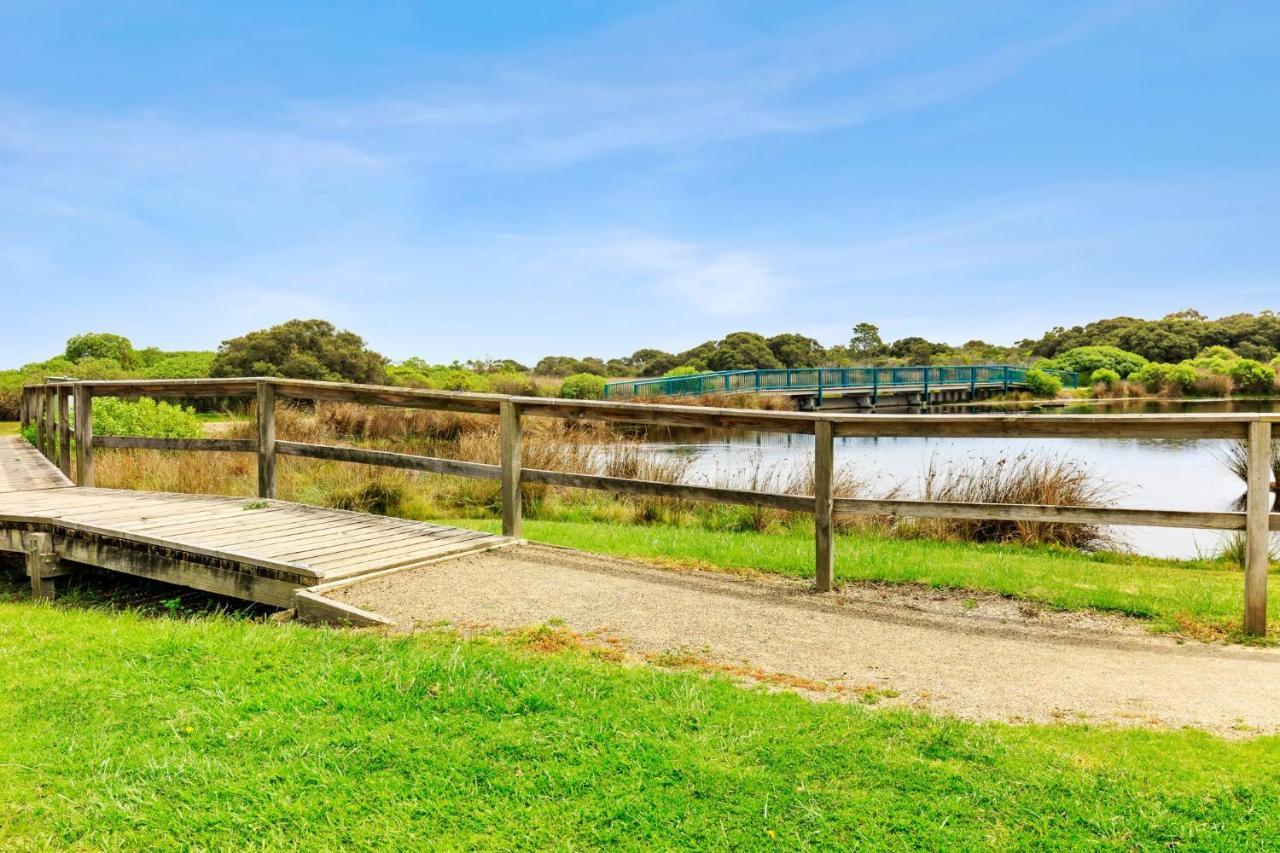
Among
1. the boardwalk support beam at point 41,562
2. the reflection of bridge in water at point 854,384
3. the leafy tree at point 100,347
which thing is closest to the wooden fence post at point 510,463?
the boardwalk support beam at point 41,562

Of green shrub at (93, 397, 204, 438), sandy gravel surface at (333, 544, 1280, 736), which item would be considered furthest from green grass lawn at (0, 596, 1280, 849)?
green shrub at (93, 397, 204, 438)

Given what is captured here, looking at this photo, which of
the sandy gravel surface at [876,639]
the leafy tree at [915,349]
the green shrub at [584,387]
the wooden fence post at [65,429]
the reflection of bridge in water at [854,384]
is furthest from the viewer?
the leafy tree at [915,349]

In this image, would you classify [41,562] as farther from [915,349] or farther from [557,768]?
[915,349]

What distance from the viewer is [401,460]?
667 centimetres

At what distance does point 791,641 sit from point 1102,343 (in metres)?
63.5

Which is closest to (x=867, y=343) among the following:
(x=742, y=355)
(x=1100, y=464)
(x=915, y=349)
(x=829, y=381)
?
(x=915, y=349)

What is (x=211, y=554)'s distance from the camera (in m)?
5.53

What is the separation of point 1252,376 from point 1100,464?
96.0ft

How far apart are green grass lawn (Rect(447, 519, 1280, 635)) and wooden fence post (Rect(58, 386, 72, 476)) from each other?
19.8ft

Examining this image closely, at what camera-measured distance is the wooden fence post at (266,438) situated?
7.67 metres

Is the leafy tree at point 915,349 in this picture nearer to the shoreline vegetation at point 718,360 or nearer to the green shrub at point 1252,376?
the shoreline vegetation at point 718,360

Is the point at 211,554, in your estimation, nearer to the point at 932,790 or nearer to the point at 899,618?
the point at 899,618

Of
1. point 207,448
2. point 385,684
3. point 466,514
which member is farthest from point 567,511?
point 385,684

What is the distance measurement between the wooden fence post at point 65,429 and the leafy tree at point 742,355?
149 ft
